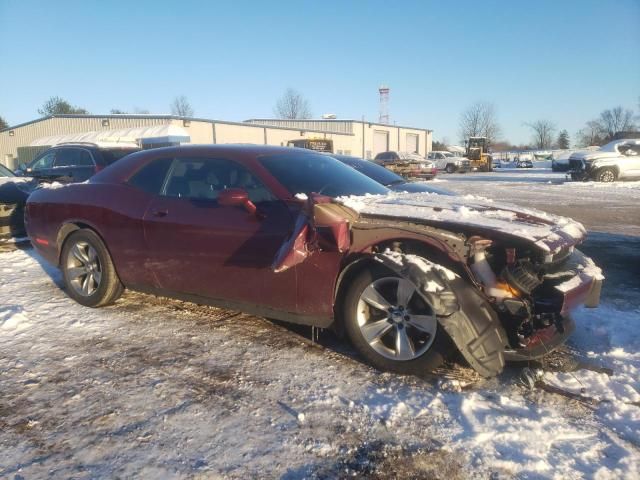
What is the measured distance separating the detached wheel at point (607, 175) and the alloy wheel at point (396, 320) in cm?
2031

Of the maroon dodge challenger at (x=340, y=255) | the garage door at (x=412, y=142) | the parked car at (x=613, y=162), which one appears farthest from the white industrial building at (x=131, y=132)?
the maroon dodge challenger at (x=340, y=255)

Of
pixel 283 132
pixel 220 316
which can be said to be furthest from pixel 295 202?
pixel 283 132

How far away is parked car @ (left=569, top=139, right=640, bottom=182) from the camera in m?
19.2

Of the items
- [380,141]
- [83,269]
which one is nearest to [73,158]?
[83,269]

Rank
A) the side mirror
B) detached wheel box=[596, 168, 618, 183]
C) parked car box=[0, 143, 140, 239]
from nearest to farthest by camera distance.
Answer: the side mirror < parked car box=[0, 143, 140, 239] < detached wheel box=[596, 168, 618, 183]

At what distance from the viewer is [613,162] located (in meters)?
19.4

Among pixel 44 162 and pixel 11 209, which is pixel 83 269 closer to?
pixel 11 209

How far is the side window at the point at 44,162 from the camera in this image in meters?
11.0

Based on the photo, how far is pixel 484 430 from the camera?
2.39 m

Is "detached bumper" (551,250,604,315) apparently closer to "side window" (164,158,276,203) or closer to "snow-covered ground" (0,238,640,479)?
"snow-covered ground" (0,238,640,479)

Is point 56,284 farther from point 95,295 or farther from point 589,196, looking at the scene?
point 589,196

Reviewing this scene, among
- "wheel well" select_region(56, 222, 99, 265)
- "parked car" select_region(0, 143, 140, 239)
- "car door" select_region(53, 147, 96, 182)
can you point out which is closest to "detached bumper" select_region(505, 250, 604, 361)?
"wheel well" select_region(56, 222, 99, 265)

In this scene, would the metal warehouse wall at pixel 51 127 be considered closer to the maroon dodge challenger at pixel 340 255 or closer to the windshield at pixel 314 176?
the maroon dodge challenger at pixel 340 255

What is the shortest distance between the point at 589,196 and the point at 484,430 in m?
14.9
